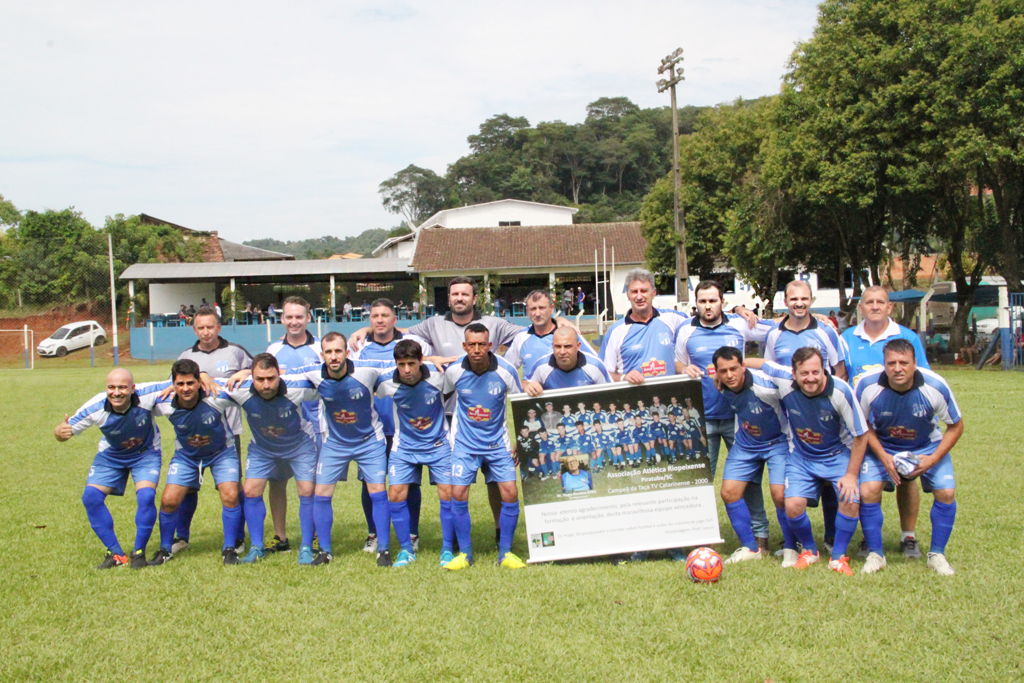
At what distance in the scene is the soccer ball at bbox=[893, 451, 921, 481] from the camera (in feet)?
18.9

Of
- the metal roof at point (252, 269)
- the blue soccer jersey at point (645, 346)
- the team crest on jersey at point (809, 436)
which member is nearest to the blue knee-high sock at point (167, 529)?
the blue soccer jersey at point (645, 346)

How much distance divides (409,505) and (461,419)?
38.6 inches

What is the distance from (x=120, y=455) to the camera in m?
6.60

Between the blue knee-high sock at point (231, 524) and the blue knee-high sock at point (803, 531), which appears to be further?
the blue knee-high sock at point (231, 524)

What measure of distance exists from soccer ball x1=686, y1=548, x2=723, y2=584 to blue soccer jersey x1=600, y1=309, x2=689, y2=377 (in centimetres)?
160

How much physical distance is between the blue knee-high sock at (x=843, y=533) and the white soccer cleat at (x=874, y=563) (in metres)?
0.16

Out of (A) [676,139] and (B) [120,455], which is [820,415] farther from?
(A) [676,139]

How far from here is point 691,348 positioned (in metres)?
6.72

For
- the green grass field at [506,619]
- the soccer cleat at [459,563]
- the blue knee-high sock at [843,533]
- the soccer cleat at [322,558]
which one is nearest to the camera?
the green grass field at [506,619]

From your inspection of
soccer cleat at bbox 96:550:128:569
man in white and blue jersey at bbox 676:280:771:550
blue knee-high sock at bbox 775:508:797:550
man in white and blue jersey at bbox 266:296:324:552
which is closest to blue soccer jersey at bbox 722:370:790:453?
man in white and blue jersey at bbox 676:280:771:550

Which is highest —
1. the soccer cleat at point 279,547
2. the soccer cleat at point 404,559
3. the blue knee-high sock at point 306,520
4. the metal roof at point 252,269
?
the metal roof at point 252,269

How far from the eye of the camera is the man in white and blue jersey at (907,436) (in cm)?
564

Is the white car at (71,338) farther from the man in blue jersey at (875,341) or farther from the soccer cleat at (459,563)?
the man in blue jersey at (875,341)

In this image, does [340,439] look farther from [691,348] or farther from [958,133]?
[958,133]
